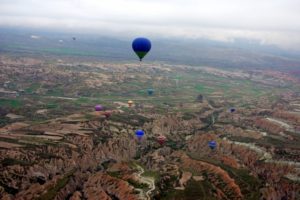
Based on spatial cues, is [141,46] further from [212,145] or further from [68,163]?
[212,145]

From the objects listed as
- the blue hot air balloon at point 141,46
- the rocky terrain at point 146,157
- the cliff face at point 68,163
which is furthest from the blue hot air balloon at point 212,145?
the blue hot air balloon at point 141,46

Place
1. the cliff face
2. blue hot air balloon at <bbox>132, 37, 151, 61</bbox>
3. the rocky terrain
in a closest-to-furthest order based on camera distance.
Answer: the cliff face → the rocky terrain → blue hot air balloon at <bbox>132, 37, 151, 61</bbox>

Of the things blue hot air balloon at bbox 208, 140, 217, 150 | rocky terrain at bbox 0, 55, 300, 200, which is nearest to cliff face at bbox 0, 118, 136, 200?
rocky terrain at bbox 0, 55, 300, 200

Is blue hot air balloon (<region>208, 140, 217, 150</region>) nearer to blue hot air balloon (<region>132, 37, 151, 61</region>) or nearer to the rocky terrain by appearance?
the rocky terrain

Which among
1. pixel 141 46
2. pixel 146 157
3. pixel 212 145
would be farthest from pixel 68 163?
pixel 212 145

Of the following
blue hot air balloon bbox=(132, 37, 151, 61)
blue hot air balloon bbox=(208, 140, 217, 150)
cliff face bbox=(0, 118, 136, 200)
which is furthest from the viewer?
blue hot air balloon bbox=(208, 140, 217, 150)

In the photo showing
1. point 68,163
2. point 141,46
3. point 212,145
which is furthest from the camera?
point 212,145

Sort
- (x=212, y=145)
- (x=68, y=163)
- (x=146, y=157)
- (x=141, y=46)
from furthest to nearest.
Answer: (x=212, y=145)
(x=146, y=157)
(x=68, y=163)
(x=141, y=46)

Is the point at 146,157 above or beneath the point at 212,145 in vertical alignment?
beneath

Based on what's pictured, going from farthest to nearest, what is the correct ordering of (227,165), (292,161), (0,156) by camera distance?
(292,161) → (227,165) → (0,156)

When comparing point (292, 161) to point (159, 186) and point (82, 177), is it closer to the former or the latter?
point (159, 186)

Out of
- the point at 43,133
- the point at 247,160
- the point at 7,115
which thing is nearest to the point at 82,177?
the point at 43,133
